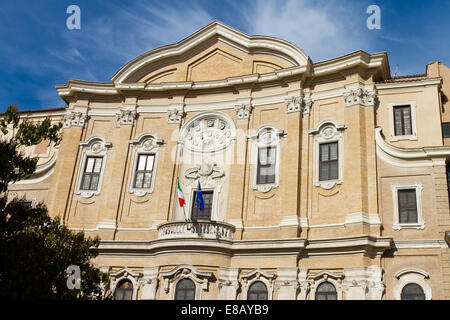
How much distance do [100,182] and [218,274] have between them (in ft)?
25.8

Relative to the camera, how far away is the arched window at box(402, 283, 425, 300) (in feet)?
58.3

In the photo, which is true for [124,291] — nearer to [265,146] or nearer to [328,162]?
[265,146]

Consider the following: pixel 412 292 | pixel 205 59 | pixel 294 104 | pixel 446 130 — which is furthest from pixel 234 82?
pixel 412 292

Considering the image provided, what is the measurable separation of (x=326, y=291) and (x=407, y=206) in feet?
15.1

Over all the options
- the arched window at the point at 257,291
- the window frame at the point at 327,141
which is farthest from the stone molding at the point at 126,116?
the arched window at the point at 257,291

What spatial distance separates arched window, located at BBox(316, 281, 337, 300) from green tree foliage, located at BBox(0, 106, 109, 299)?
8704 mm

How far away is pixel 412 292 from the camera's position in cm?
1794

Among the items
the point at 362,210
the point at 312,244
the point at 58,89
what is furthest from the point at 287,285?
the point at 58,89

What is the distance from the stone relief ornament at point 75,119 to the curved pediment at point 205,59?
2548 mm

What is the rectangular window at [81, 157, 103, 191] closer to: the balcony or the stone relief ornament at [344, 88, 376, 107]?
the balcony

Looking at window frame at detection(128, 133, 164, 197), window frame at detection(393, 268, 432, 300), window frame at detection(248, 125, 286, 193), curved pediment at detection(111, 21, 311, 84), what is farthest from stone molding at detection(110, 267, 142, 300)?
window frame at detection(393, 268, 432, 300)

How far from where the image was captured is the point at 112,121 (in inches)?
998

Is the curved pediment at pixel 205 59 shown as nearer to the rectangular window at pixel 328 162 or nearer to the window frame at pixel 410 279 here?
the rectangular window at pixel 328 162
